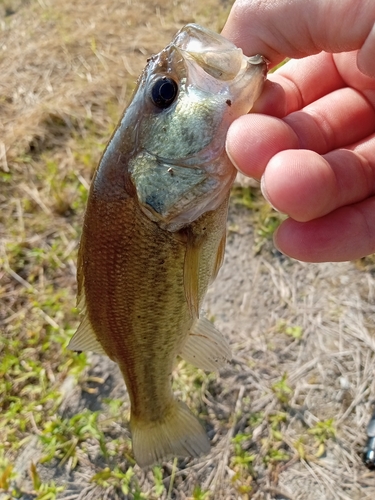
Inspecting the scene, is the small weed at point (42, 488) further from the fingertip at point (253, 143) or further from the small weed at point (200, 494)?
Result: the fingertip at point (253, 143)

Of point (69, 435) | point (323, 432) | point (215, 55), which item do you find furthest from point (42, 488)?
point (215, 55)

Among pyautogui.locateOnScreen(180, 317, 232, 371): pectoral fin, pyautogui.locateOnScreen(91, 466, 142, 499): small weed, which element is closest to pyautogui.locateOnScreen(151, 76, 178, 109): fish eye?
pyautogui.locateOnScreen(180, 317, 232, 371): pectoral fin

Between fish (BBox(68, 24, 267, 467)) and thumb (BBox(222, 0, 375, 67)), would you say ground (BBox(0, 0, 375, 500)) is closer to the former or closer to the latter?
fish (BBox(68, 24, 267, 467))

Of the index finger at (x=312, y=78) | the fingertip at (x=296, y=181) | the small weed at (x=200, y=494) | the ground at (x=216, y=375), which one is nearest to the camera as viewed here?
the fingertip at (x=296, y=181)

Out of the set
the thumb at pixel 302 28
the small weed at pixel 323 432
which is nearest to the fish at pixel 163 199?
the thumb at pixel 302 28

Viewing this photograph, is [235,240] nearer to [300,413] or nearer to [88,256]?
[300,413]

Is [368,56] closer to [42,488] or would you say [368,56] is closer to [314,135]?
[314,135]

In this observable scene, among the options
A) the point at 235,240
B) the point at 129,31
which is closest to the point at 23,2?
the point at 129,31
